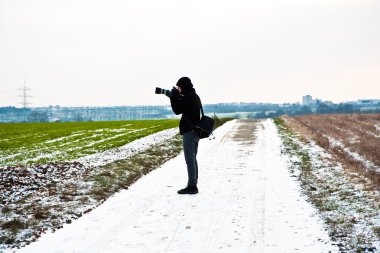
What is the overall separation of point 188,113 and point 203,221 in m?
2.90

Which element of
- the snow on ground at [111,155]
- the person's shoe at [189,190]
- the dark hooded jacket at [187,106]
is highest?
the dark hooded jacket at [187,106]

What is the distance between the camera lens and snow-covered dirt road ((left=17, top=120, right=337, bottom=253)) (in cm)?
612

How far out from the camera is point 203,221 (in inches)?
289

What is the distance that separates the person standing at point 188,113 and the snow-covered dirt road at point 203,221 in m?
0.52

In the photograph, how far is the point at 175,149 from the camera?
2002cm

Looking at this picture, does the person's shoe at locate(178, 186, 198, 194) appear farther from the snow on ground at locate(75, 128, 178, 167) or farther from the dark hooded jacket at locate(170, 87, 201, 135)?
the snow on ground at locate(75, 128, 178, 167)

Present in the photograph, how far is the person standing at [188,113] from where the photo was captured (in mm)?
9297

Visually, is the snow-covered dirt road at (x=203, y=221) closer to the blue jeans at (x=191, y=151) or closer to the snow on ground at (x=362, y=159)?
the blue jeans at (x=191, y=151)

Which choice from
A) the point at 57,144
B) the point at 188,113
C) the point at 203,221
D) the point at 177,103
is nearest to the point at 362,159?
the point at 188,113

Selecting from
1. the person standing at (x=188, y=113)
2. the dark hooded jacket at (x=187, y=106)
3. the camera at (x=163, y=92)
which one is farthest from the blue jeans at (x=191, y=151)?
the camera at (x=163, y=92)

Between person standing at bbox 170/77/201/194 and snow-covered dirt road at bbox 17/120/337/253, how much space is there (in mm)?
522

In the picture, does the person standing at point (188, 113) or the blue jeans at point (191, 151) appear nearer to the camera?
the person standing at point (188, 113)

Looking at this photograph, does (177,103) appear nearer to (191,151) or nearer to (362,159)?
(191,151)

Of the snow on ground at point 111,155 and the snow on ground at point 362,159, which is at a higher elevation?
the snow on ground at point 362,159
